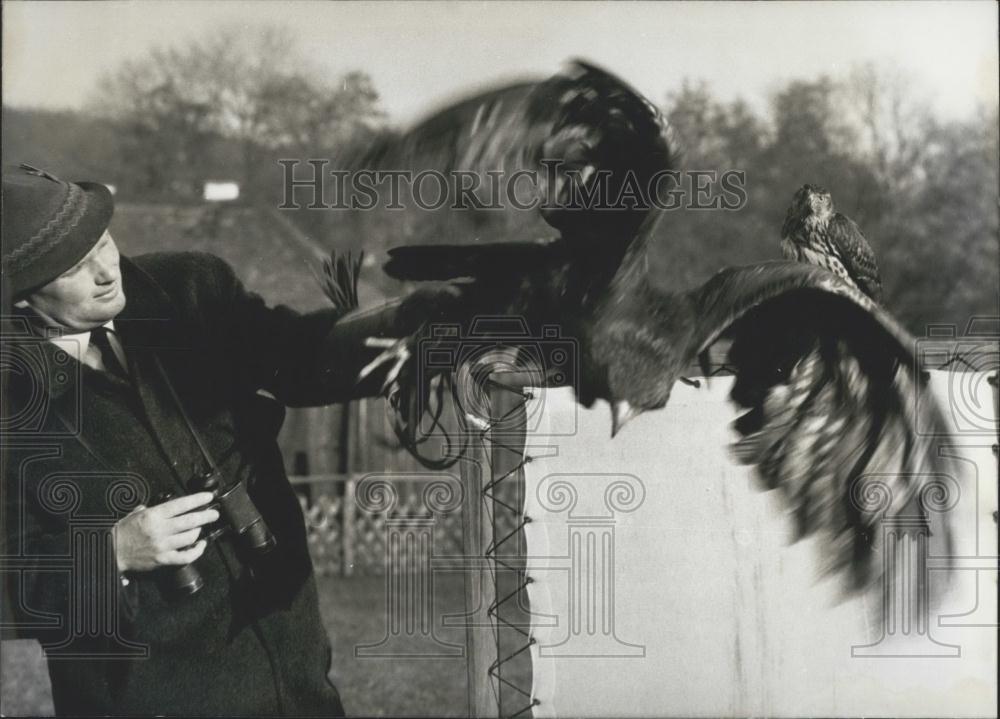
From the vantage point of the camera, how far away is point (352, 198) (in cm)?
339

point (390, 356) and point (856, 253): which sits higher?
point (856, 253)

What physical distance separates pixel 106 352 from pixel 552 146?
63.4 inches

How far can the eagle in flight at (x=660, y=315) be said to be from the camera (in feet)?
11.0

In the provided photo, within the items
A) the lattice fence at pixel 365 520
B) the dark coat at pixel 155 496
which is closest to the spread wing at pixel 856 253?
the lattice fence at pixel 365 520

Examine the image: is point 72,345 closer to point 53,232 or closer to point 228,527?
point 53,232

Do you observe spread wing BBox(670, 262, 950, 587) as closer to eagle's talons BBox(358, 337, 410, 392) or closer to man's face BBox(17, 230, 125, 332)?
eagle's talons BBox(358, 337, 410, 392)

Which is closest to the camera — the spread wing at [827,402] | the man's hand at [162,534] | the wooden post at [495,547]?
the man's hand at [162,534]

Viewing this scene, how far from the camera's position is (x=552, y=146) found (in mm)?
3342

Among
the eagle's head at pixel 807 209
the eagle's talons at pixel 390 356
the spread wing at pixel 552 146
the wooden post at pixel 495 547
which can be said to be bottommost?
the wooden post at pixel 495 547

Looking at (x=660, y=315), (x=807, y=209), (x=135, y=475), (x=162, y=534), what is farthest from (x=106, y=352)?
(x=807, y=209)

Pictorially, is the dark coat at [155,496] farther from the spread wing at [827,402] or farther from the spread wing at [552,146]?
the spread wing at [827,402]

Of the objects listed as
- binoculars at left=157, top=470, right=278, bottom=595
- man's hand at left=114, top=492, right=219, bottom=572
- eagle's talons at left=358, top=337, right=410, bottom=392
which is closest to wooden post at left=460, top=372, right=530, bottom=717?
eagle's talons at left=358, top=337, right=410, bottom=392

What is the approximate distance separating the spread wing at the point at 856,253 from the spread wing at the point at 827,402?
65 millimetres

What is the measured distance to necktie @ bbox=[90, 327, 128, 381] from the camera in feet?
10.9
